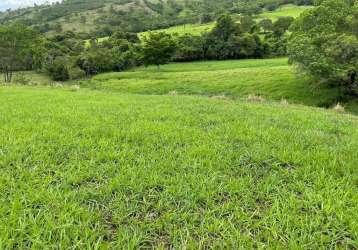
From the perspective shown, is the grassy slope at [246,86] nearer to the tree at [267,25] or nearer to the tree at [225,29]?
the tree at [225,29]

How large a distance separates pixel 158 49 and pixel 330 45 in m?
36.1

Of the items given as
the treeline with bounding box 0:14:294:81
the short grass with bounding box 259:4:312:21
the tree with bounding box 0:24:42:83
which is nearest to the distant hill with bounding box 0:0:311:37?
the short grass with bounding box 259:4:312:21

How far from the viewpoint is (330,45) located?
25.5 meters

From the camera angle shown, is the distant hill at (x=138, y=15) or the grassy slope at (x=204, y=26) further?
the distant hill at (x=138, y=15)

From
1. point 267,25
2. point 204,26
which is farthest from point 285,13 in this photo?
point 204,26

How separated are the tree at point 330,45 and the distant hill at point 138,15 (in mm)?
79624

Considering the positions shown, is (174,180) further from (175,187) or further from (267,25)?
(267,25)

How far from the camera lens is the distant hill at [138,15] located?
110 m

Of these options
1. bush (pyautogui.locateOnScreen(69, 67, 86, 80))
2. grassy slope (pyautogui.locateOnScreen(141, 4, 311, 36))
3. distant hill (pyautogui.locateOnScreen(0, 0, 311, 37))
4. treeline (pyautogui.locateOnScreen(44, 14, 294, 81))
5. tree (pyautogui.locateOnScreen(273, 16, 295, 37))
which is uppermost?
distant hill (pyautogui.locateOnScreen(0, 0, 311, 37))

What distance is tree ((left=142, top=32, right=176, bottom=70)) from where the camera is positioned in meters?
57.2

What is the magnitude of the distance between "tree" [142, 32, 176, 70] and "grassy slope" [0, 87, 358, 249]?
5136 centimetres

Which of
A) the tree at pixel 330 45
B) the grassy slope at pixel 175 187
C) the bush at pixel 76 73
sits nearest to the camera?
the grassy slope at pixel 175 187

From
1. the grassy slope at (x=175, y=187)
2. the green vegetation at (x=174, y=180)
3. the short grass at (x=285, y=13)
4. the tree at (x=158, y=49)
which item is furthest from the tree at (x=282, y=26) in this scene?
the grassy slope at (x=175, y=187)

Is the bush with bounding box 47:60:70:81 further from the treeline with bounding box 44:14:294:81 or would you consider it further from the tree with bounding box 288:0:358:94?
the tree with bounding box 288:0:358:94
